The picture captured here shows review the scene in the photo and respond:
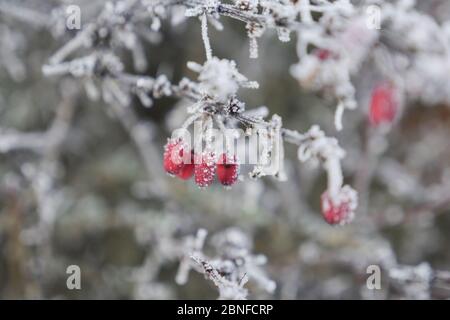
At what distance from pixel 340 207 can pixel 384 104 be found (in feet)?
2.40

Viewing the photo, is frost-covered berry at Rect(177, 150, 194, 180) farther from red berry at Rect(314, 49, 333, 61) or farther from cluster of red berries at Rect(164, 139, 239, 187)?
red berry at Rect(314, 49, 333, 61)

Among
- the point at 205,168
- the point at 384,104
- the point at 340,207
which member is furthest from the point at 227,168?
the point at 384,104

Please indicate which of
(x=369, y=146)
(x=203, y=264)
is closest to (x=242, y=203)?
(x=369, y=146)

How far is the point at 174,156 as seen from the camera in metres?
1.31

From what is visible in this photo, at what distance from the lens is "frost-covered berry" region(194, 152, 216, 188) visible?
127 cm

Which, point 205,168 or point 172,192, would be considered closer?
point 205,168

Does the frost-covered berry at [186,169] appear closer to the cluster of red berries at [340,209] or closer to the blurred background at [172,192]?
the cluster of red berries at [340,209]

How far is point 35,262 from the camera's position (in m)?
2.52

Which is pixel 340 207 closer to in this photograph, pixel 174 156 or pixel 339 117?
pixel 339 117

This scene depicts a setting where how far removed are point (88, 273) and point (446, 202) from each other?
1.92 meters

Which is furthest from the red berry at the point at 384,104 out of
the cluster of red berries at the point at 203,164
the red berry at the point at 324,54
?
the cluster of red berries at the point at 203,164

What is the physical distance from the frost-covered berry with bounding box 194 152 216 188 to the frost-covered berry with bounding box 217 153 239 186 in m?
0.03

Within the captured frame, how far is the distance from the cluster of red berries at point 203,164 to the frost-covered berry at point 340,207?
0.31 m

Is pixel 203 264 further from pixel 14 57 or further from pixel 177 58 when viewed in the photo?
pixel 177 58
